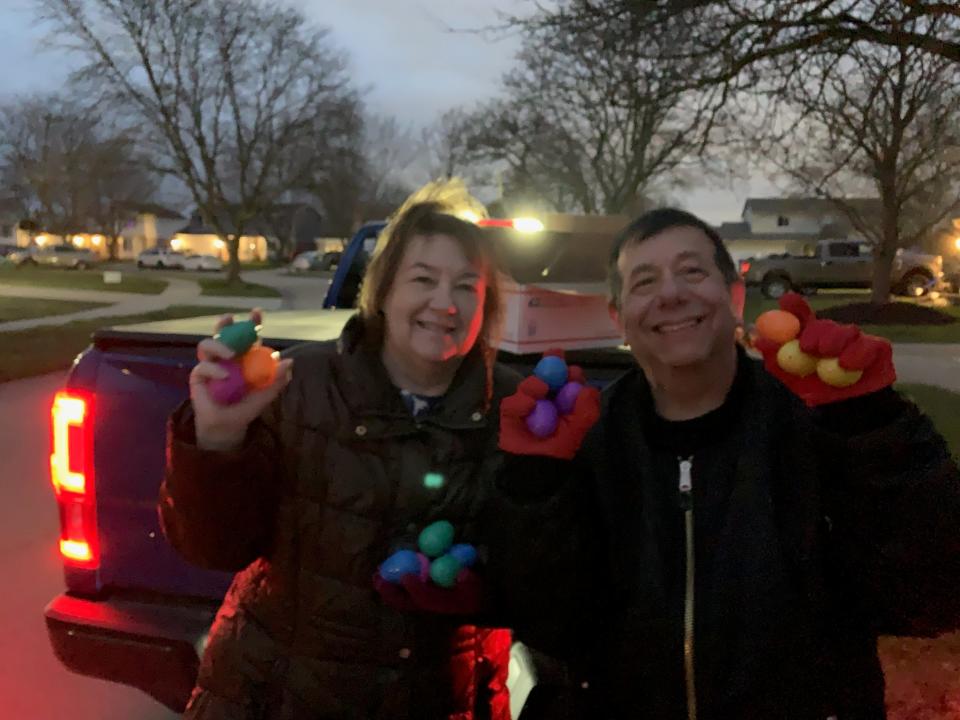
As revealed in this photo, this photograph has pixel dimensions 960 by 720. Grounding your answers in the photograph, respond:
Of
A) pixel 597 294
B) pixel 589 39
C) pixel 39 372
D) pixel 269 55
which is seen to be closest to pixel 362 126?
pixel 269 55

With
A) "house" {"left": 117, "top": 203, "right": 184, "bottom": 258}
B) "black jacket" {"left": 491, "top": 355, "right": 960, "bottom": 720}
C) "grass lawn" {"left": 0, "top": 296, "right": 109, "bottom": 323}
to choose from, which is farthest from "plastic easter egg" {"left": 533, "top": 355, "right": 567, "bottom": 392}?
"house" {"left": 117, "top": 203, "right": 184, "bottom": 258}

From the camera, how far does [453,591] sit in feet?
5.60

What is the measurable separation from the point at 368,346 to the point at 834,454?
1046mm

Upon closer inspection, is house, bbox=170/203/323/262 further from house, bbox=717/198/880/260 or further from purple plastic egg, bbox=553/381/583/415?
purple plastic egg, bbox=553/381/583/415

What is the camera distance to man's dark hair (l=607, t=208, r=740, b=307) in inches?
65.6

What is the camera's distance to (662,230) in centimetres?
166

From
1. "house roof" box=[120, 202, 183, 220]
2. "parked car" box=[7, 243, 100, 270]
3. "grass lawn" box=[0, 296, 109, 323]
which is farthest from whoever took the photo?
"house roof" box=[120, 202, 183, 220]

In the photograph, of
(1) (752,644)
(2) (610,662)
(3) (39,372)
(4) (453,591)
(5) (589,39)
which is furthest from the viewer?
(3) (39,372)

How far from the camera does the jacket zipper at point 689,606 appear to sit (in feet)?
4.88

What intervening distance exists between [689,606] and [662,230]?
73 cm

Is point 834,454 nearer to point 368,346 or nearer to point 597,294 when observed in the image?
point 368,346

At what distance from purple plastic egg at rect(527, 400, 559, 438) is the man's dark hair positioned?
373 mm

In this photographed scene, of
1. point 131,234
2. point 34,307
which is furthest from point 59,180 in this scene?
point 34,307

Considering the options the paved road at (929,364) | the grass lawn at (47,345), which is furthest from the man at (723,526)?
the grass lawn at (47,345)
